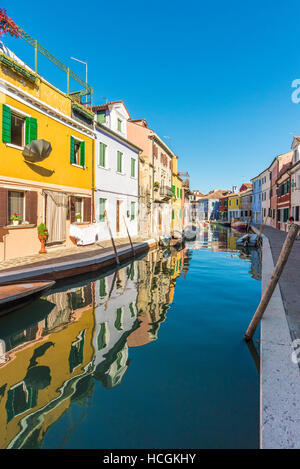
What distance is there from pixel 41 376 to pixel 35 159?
9362 mm

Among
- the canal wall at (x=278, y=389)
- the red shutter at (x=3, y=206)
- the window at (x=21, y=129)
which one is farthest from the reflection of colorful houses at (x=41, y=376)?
the window at (x=21, y=129)

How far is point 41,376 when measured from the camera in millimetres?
3836

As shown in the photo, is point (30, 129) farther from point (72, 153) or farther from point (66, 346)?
point (66, 346)

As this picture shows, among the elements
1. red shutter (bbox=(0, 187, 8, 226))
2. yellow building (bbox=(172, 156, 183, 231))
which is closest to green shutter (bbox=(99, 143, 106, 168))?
red shutter (bbox=(0, 187, 8, 226))

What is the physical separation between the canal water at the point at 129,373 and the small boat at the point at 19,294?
0.98ft

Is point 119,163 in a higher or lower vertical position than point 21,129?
higher

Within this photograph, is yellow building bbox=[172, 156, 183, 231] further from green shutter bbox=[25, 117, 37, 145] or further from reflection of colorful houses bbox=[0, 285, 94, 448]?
reflection of colorful houses bbox=[0, 285, 94, 448]

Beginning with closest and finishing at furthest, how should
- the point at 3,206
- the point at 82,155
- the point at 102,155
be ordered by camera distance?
the point at 3,206
the point at 82,155
the point at 102,155

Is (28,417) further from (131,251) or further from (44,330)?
(131,251)

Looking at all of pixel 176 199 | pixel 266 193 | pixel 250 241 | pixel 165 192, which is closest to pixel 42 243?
pixel 250 241

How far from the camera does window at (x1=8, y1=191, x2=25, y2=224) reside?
33.9 feet

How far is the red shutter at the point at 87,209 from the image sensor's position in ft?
49.2

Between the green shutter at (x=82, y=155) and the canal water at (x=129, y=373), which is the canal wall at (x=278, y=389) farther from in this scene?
the green shutter at (x=82, y=155)
